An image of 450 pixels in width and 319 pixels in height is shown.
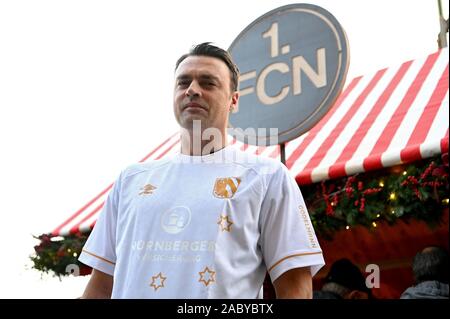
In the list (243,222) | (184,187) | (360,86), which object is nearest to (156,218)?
(184,187)

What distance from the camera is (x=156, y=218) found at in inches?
55.6

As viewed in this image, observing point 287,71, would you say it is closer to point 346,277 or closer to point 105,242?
point 346,277

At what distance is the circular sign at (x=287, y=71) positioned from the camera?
3.92m

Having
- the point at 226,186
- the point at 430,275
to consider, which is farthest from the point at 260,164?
the point at 430,275

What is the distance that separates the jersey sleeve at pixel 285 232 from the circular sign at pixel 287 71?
2.46 m

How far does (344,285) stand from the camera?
142 inches

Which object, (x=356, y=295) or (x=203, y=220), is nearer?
(x=203, y=220)

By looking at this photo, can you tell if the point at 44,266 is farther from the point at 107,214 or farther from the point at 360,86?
the point at 107,214

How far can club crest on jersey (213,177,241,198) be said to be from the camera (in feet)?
4.63

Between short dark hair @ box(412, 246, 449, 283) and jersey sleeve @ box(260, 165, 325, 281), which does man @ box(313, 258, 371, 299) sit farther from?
jersey sleeve @ box(260, 165, 325, 281)

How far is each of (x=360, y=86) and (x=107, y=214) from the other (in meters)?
5.21

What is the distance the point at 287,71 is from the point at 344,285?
5.35ft

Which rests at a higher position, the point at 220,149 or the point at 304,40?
the point at 304,40

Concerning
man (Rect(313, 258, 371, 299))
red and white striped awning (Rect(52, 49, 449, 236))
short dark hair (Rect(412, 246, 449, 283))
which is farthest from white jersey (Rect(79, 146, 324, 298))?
red and white striped awning (Rect(52, 49, 449, 236))
